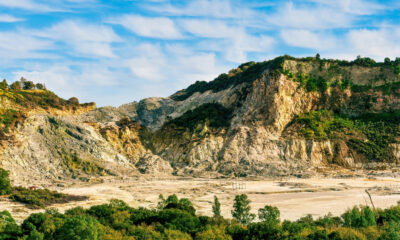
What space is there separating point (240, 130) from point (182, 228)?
216ft

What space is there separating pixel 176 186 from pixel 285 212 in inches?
1121

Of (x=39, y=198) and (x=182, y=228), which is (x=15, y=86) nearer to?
(x=39, y=198)

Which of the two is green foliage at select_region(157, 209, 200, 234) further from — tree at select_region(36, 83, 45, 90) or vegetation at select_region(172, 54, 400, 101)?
tree at select_region(36, 83, 45, 90)

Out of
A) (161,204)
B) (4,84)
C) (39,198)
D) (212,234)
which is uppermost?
(4,84)

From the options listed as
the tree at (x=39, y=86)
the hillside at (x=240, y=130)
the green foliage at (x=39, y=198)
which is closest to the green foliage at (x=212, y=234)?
the green foliage at (x=39, y=198)

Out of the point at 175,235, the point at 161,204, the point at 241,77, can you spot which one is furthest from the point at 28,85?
the point at 175,235

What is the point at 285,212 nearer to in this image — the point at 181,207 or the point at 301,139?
the point at 181,207

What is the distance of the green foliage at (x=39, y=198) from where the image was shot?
53.8 metres

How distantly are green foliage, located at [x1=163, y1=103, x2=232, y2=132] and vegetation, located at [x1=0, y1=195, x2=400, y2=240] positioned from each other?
66.2 meters

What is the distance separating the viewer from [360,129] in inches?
3871

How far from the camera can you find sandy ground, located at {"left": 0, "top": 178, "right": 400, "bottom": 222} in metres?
52.8

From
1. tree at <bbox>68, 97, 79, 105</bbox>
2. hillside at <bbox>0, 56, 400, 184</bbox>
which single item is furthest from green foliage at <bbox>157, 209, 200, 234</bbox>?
tree at <bbox>68, 97, 79, 105</bbox>

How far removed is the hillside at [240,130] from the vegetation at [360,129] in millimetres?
236

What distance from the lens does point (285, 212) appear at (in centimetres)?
5062
